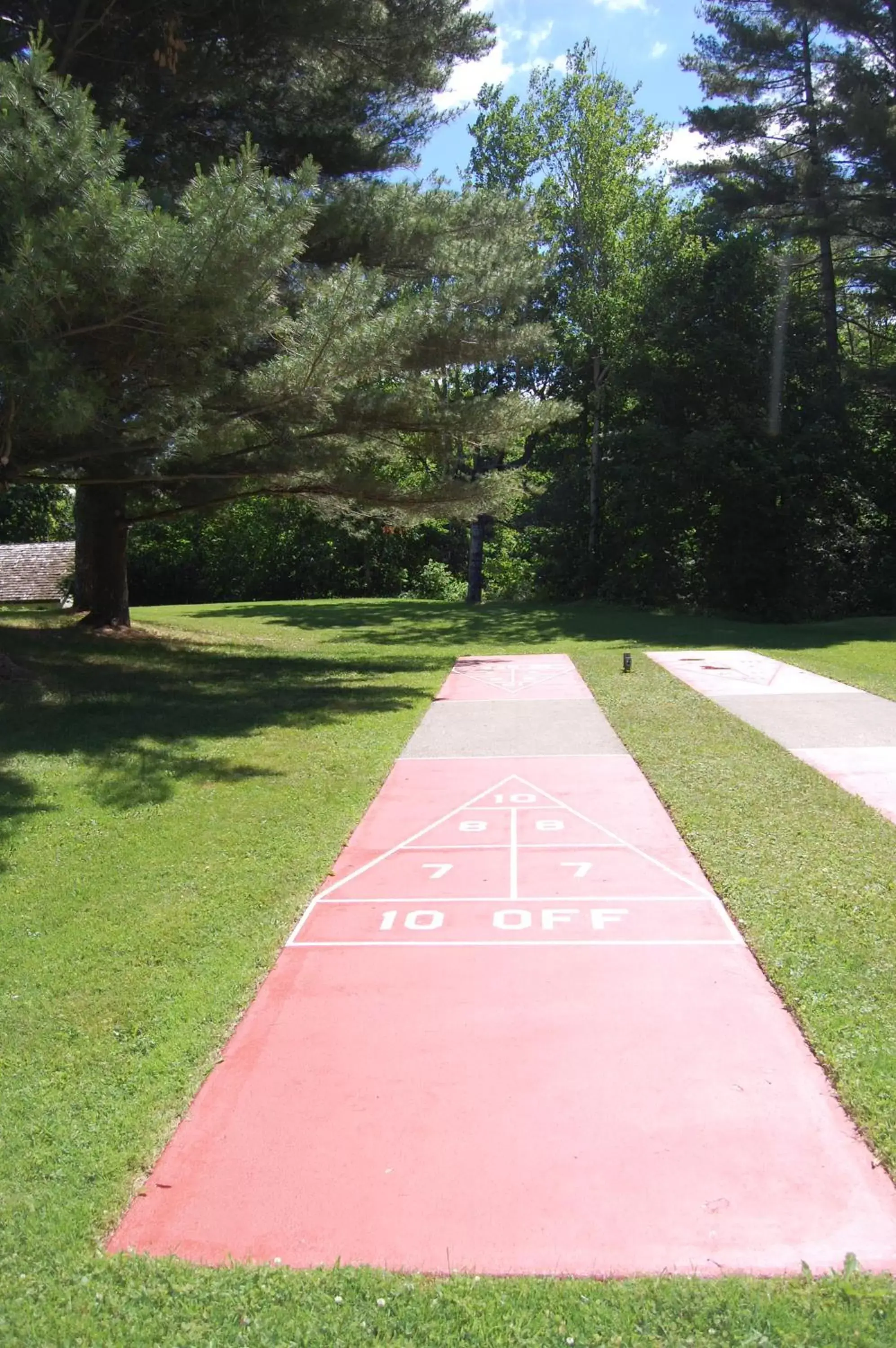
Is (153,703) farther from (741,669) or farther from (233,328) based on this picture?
(741,669)

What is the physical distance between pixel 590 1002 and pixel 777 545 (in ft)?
77.2

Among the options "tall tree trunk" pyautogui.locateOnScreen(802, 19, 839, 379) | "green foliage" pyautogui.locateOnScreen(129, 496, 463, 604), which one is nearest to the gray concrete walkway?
"tall tree trunk" pyautogui.locateOnScreen(802, 19, 839, 379)

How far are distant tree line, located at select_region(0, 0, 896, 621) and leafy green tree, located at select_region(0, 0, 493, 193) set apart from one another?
5 centimetres

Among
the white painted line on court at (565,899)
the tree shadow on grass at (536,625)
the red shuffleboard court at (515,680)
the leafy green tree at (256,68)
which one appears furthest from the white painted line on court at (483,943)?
the tree shadow on grass at (536,625)

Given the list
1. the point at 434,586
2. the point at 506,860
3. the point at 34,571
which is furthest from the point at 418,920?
the point at 34,571

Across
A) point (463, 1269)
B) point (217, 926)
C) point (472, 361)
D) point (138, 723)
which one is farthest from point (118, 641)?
point (463, 1269)

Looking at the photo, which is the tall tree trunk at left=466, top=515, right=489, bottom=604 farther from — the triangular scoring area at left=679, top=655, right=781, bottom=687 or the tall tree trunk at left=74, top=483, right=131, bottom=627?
the triangular scoring area at left=679, top=655, right=781, bottom=687

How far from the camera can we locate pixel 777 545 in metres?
26.3

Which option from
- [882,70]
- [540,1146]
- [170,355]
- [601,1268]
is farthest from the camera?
[882,70]

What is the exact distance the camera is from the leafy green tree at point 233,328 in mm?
9055

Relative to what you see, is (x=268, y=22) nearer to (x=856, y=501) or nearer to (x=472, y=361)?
(x=472, y=361)

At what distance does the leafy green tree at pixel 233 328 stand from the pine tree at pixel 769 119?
13.7 metres

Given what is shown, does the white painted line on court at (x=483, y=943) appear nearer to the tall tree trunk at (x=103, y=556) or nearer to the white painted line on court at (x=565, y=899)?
the white painted line on court at (x=565, y=899)

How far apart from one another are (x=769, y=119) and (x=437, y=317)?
795 inches
